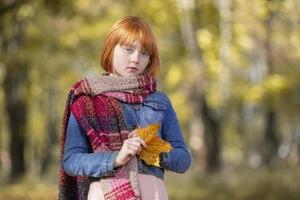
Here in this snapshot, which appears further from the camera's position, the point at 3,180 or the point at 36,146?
the point at 36,146

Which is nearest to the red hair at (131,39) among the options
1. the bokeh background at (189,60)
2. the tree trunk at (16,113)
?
the bokeh background at (189,60)

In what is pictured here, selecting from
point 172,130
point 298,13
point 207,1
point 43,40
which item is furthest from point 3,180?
point 172,130

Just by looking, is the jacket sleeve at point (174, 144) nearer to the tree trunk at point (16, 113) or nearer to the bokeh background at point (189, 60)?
the bokeh background at point (189, 60)

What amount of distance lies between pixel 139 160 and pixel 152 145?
0.12 meters

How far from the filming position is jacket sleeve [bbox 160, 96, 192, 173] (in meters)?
3.33

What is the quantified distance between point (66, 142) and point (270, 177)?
12.1 meters

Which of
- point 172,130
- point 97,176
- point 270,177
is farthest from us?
point 270,177

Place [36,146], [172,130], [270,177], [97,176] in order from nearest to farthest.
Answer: [97,176]
[172,130]
[270,177]
[36,146]

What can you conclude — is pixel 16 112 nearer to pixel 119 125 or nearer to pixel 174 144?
pixel 174 144

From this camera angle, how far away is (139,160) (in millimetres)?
3246

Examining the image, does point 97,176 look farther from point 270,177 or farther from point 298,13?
point 298,13

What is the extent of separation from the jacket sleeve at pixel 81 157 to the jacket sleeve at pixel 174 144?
268 mm

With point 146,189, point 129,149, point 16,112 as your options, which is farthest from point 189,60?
point 129,149

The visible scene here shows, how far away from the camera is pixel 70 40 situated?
21.3m
